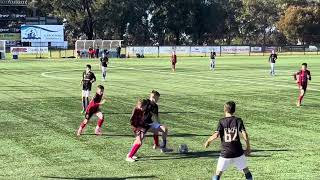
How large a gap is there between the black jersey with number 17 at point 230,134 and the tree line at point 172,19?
349 ft

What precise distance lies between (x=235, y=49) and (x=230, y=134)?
87.4m

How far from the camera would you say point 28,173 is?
12.1 meters

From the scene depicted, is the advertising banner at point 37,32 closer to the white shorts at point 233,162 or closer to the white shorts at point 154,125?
the white shorts at point 154,125

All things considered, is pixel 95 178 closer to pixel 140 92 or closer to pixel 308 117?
pixel 308 117

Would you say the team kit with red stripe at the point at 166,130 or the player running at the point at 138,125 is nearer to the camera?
the team kit with red stripe at the point at 166,130

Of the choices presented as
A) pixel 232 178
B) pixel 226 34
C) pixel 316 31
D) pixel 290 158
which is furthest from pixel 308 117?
pixel 226 34

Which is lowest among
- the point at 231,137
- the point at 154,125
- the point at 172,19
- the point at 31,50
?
the point at 31,50

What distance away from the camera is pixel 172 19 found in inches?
4857

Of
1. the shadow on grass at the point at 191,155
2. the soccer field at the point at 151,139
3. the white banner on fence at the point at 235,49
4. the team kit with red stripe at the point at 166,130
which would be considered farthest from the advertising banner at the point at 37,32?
the shadow on grass at the point at 191,155

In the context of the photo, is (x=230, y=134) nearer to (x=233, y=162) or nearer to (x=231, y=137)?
(x=231, y=137)

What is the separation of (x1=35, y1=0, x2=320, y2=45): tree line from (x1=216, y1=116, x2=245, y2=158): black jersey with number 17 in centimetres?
10638

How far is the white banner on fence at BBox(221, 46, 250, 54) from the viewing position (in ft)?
309

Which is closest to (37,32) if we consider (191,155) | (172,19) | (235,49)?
(235,49)

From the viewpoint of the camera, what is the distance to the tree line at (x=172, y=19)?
4577 inches
